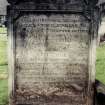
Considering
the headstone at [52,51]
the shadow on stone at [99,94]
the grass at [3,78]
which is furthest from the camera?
the grass at [3,78]

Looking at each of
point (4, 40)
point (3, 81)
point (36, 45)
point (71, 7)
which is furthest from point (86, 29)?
point (4, 40)

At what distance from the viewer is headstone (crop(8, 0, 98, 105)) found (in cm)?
544

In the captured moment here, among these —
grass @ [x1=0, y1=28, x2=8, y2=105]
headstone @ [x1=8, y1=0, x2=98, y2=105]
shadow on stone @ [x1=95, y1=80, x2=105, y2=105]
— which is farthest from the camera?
grass @ [x1=0, y1=28, x2=8, y2=105]

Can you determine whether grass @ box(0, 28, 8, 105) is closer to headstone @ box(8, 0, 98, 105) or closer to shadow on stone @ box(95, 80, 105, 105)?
headstone @ box(8, 0, 98, 105)

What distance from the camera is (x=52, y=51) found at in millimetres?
5625

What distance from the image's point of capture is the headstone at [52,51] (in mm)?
5438

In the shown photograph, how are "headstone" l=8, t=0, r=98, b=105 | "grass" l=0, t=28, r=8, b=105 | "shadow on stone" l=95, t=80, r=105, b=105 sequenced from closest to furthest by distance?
"headstone" l=8, t=0, r=98, b=105
"shadow on stone" l=95, t=80, r=105, b=105
"grass" l=0, t=28, r=8, b=105

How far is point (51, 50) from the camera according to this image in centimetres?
561

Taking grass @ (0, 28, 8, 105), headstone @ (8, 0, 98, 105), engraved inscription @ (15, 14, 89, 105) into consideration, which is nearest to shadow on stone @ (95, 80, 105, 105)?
headstone @ (8, 0, 98, 105)

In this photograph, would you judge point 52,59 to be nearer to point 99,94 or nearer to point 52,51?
point 52,51

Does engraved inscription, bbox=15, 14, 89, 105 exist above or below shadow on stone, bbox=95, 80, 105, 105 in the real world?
above

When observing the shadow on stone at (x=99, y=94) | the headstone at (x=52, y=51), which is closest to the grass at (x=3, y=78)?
the headstone at (x=52, y=51)

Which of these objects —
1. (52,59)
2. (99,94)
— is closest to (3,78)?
(52,59)

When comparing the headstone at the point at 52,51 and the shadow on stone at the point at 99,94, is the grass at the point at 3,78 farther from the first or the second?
the shadow on stone at the point at 99,94
